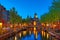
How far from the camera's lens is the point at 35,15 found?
19575 cm

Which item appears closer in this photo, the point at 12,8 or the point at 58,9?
the point at 58,9

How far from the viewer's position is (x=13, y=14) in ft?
291

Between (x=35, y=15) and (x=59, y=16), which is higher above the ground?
(x=35, y=15)

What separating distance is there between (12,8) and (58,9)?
46518 millimetres

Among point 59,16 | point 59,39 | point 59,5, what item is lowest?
point 59,39

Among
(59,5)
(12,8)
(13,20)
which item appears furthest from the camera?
(12,8)

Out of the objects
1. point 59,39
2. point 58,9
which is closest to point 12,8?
point 58,9

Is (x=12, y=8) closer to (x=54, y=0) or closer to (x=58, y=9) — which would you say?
(x=54, y=0)

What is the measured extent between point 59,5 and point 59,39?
23.3 m

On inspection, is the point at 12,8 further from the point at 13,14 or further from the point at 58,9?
the point at 58,9

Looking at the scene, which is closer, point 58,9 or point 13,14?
point 58,9

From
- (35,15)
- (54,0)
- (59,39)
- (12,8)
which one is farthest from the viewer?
(35,15)

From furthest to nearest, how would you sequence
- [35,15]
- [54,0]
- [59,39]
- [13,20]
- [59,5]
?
[35,15] < [13,20] < [54,0] < [59,5] < [59,39]

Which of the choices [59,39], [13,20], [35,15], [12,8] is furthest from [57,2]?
[35,15]
